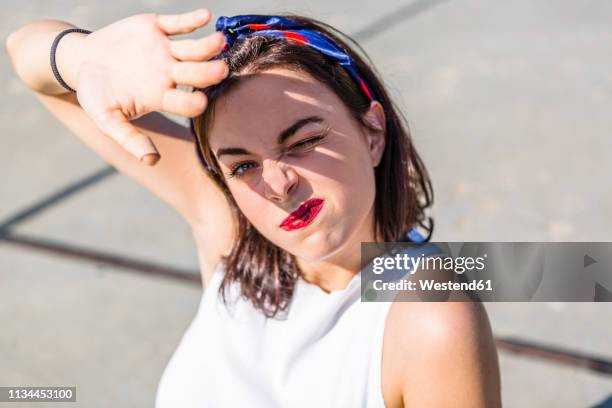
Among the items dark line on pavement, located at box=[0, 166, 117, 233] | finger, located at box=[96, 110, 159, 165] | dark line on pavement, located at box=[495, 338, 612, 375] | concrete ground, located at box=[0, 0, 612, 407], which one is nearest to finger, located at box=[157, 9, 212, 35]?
finger, located at box=[96, 110, 159, 165]

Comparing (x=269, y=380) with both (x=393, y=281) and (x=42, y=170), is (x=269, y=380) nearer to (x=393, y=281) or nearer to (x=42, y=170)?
(x=393, y=281)

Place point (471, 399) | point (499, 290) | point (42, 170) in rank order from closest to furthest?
point (471, 399) → point (499, 290) → point (42, 170)

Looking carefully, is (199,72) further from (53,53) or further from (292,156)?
(53,53)

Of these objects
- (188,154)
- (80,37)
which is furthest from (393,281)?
(80,37)

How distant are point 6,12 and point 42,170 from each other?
1871 mm

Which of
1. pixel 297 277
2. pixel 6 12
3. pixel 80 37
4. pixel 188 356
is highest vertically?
pixel 80 37

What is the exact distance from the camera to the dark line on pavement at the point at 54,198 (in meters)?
3.16

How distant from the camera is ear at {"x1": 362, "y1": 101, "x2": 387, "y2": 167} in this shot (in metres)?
1.52

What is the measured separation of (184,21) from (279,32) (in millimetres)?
334

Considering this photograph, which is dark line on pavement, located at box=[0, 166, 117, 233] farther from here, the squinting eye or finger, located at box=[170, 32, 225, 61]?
finger, located at box=[170, 32, 225, 61]

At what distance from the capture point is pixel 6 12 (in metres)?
4.91

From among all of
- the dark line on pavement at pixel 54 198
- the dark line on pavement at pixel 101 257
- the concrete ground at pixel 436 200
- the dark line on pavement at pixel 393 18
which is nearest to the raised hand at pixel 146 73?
the concrete ground at pixel 436 200

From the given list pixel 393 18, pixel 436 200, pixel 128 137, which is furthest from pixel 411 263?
pixel 393 18

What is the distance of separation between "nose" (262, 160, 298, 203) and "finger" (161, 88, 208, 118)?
29 cm
